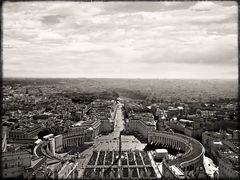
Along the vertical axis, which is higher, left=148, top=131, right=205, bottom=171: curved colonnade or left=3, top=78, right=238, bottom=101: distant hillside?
left=3, top=78, right=238, bottom=101: distant hillside

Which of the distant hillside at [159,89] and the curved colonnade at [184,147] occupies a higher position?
the distant hillside at [159,89]

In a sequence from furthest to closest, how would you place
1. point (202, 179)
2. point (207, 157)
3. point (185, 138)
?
point (185, 138)
point (207, 157)
point (202, 179)

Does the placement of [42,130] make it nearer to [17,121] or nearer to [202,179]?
[17,121]

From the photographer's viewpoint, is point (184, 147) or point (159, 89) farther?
point (159, 89)

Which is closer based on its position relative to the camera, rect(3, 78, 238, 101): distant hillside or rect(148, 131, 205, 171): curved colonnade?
rect(148, 131, 205, 171): curved colonnade

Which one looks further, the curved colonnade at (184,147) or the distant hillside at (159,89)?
the distant hillside at (159,89)

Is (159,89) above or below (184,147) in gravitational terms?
above

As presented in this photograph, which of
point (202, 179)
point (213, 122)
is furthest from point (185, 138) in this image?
point (202, 179)

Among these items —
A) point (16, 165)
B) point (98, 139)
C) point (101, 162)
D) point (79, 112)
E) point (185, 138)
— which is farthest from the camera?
point (79, 112)
